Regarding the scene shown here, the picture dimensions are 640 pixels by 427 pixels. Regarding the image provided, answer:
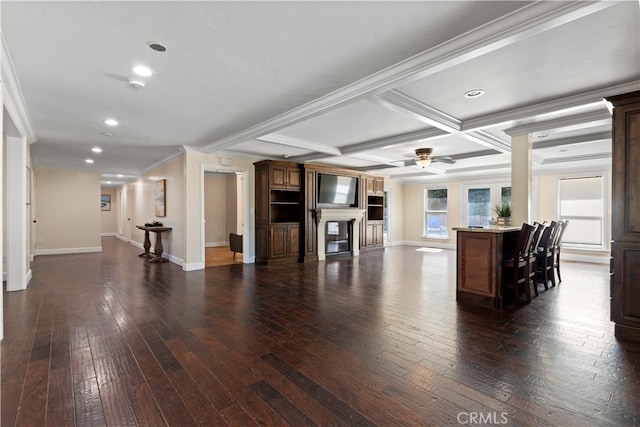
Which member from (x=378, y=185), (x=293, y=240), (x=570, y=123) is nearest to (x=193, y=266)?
(x=293, y=240)

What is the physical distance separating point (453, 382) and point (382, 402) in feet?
1.87

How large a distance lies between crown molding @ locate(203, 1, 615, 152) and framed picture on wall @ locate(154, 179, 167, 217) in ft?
17.5

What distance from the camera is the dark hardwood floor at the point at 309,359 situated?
1.84 m

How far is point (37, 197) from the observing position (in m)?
8.33

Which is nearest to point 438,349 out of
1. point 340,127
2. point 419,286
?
point 419,286

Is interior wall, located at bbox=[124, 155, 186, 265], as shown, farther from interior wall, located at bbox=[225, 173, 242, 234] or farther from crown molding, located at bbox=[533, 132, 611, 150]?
crown molding, located at bbox=[533, 132, 611, 150]

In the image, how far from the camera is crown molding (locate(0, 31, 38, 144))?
8.52 feet

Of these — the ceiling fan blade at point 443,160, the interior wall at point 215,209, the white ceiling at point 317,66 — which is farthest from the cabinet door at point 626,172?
the interior wall at point 215,209

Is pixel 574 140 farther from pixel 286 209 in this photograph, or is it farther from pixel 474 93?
pixel 286 209

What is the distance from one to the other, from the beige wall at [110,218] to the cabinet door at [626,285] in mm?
15641

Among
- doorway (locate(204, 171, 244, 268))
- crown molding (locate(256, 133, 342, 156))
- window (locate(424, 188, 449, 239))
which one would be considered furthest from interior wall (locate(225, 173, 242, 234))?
window (locate(424, 188, 449, 239))

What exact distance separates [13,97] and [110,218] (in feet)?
38.8

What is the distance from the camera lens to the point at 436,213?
1074 cm

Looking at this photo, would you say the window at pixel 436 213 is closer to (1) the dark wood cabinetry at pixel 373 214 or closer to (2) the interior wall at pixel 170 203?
(1) the dark wood cabinetry at pixel 373 214
